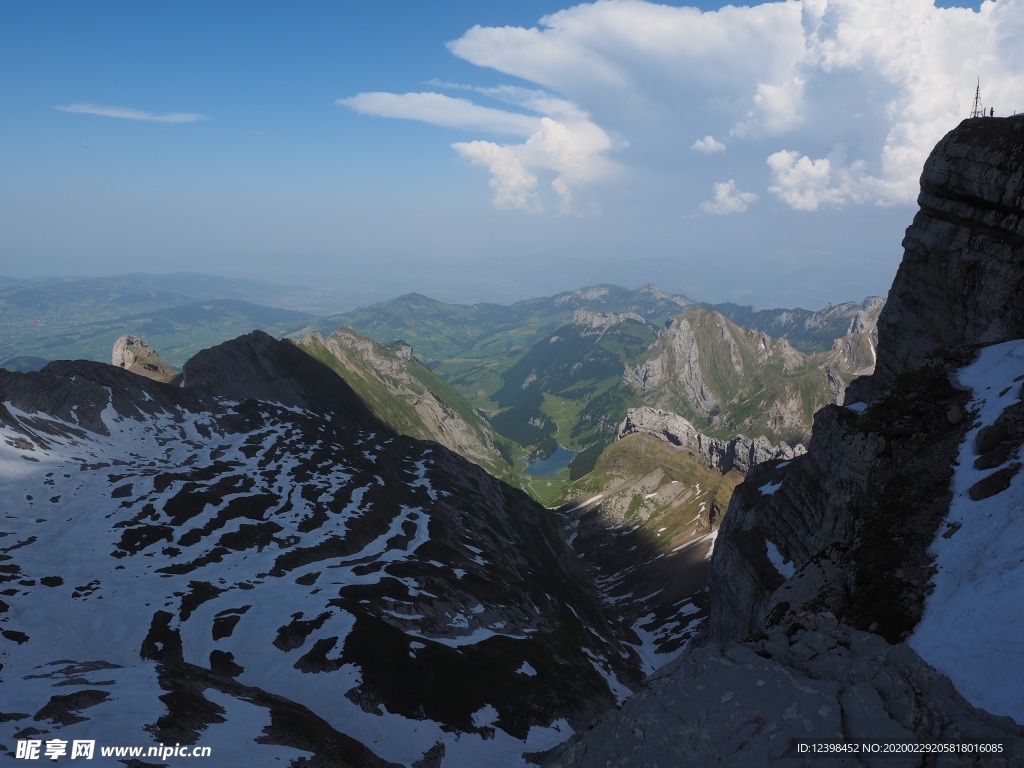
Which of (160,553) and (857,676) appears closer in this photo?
(857,676)

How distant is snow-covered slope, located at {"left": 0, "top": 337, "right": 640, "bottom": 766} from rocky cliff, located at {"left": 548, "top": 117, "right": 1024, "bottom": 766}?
4388cm

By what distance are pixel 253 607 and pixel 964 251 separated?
112177 mm

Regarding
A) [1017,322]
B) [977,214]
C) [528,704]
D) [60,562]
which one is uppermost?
[977,214]

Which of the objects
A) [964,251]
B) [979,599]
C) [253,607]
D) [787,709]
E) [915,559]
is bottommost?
[253,607]

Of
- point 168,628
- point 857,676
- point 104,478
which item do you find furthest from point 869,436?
point 104,478

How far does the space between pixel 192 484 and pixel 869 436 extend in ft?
446

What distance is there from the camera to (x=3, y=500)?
359 feet

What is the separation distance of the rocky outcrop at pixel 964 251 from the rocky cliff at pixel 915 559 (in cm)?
21

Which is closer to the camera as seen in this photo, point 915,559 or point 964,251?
point 915,559

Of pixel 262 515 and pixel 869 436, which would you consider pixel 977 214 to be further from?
pixel 262 515

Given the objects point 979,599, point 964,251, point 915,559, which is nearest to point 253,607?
point 915,559

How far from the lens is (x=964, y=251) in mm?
71375

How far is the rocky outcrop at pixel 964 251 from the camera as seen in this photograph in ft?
218

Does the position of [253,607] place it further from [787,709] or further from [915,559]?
[915,559]
